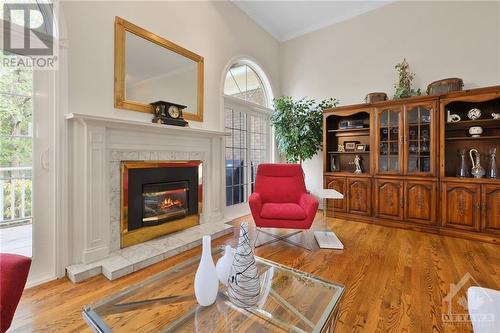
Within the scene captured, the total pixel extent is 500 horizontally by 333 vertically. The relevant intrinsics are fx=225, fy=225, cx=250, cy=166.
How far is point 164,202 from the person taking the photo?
2770 millimetres

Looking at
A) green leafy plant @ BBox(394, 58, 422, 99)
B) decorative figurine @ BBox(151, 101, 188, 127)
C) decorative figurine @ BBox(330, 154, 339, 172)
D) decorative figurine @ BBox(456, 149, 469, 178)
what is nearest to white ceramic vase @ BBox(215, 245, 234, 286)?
decorative figurine @ BBox(151, 101, 188, 127)

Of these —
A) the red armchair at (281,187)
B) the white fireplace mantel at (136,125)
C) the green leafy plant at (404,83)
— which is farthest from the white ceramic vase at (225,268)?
the green leafy plant at (404,83)

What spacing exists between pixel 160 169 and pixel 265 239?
1541 mm

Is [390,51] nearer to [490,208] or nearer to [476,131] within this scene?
[476,131]

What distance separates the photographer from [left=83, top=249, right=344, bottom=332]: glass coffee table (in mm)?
1017

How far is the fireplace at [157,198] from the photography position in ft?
7.86

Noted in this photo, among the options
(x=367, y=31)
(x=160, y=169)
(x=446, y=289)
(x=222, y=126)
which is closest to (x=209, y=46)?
(x=222, y=126)

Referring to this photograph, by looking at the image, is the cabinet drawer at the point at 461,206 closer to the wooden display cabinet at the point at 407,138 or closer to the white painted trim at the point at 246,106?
the wooden display cabinet at the point at 407,138

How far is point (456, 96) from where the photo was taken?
2.90 m

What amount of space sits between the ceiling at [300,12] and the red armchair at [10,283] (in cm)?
422

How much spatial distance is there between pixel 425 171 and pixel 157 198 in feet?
11.8

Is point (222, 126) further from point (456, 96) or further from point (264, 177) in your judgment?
point (456, 96)

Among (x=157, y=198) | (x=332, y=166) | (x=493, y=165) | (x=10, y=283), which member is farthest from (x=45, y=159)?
(x=493, y=165)

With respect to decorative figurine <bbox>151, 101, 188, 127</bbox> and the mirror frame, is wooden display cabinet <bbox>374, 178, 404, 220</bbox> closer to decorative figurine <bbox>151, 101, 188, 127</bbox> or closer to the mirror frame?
decorative figurine <bbox>151, 101, 188, 127</bbox>
